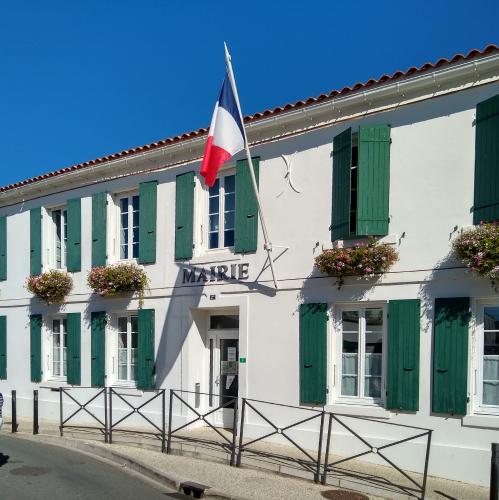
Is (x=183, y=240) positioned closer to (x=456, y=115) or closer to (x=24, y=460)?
(x=24, y=460)

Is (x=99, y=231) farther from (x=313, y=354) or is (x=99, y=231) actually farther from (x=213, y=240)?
(x=313, y=354)

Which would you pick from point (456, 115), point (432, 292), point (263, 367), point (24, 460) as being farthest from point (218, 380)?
point (456, 115)

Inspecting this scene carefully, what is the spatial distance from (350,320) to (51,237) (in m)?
7.88

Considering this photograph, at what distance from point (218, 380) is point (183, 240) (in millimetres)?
2669

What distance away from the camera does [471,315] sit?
744cm

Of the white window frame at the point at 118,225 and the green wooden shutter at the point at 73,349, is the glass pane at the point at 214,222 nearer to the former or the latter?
the white window frame at the point at 118,225

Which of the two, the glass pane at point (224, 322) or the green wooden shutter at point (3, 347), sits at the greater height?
the glass pane at point (224, 322)

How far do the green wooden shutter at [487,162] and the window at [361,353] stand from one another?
2086 mm

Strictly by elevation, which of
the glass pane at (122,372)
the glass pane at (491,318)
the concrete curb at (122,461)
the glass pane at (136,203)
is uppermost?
the glass pane at (136,203)

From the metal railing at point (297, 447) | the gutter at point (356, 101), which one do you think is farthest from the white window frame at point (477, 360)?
the gutter at point (356, 101)

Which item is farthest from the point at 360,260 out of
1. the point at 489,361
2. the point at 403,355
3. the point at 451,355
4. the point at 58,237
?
the point at 58,237

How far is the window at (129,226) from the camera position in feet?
38.8

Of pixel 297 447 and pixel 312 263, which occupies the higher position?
pixel 312 263

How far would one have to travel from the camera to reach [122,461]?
8750 mm
